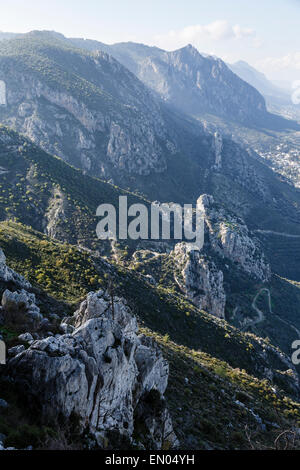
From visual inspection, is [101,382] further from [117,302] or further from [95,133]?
[95,133]

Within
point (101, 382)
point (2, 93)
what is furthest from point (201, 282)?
point (2, 93)

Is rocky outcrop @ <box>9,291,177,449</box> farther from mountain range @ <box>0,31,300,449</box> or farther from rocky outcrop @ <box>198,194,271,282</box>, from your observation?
rocky outcrop @ <box>198,194,271,282</box>

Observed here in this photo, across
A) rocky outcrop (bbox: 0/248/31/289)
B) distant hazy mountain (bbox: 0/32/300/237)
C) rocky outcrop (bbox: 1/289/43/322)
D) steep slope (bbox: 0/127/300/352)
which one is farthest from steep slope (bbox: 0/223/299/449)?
distant hazy mountain (bbox: 0/32/300/237)

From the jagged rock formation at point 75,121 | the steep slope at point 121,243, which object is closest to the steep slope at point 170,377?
the steep slope at point 121,243

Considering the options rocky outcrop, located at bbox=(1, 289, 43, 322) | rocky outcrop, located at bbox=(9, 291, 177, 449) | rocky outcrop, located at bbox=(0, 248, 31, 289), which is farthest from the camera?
rocky outcrop, located at bbox=(0, 248, 31, 289)

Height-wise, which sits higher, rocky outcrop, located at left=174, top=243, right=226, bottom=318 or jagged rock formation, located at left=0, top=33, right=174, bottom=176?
jagged rock formation, located at left=0, top=33, right=174, bottom=176

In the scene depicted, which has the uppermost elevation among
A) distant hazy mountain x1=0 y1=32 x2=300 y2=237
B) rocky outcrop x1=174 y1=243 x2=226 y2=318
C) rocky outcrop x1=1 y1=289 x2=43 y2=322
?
distant hazy mountain x1=0 y1=32 x2=300 y2=237

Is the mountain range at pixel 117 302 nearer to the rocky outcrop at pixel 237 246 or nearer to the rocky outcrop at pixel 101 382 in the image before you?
the rocky outcrop at pixel 101 382

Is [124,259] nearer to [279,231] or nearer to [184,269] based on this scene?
[184,269]
